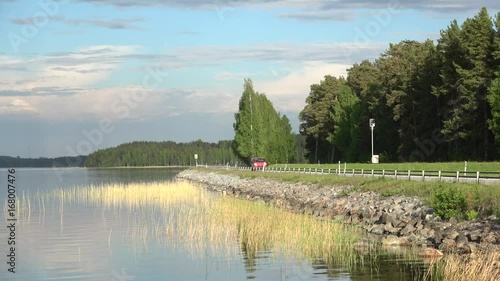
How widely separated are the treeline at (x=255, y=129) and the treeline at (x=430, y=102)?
947cm

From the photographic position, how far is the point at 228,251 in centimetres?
3089

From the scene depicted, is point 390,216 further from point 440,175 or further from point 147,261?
point 147,261

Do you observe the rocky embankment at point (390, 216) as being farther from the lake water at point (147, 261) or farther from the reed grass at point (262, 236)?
the lake water at point (147, 261)

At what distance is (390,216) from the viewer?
118 ft

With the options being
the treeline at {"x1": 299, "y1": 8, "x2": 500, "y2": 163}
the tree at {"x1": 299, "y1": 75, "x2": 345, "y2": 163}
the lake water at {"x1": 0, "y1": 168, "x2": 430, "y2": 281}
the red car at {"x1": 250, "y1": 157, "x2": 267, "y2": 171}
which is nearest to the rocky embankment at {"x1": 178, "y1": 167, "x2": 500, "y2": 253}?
the lake water at {"x1": 0, "y1": 168, "x2": 430, "y2": 281}

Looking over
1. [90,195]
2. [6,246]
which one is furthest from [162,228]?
[90,195]

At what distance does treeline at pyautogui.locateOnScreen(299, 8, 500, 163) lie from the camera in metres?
68.6

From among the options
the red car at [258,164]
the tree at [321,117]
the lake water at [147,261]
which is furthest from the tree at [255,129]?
the lake water at [147,261]

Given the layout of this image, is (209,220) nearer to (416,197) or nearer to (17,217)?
(416,197)

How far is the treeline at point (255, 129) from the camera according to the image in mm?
115875

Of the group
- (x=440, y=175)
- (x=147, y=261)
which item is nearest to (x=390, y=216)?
(x=440, y=175)

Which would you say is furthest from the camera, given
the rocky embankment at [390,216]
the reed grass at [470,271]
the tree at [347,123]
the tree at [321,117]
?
the tree at [321,117]

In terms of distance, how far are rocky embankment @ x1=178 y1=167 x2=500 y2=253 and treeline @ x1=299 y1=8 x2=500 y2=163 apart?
17746 millimetres

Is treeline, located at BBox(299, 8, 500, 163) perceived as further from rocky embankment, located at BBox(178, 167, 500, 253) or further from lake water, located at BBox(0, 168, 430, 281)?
lake water, located at BBox(0, 168, 430, 281)
